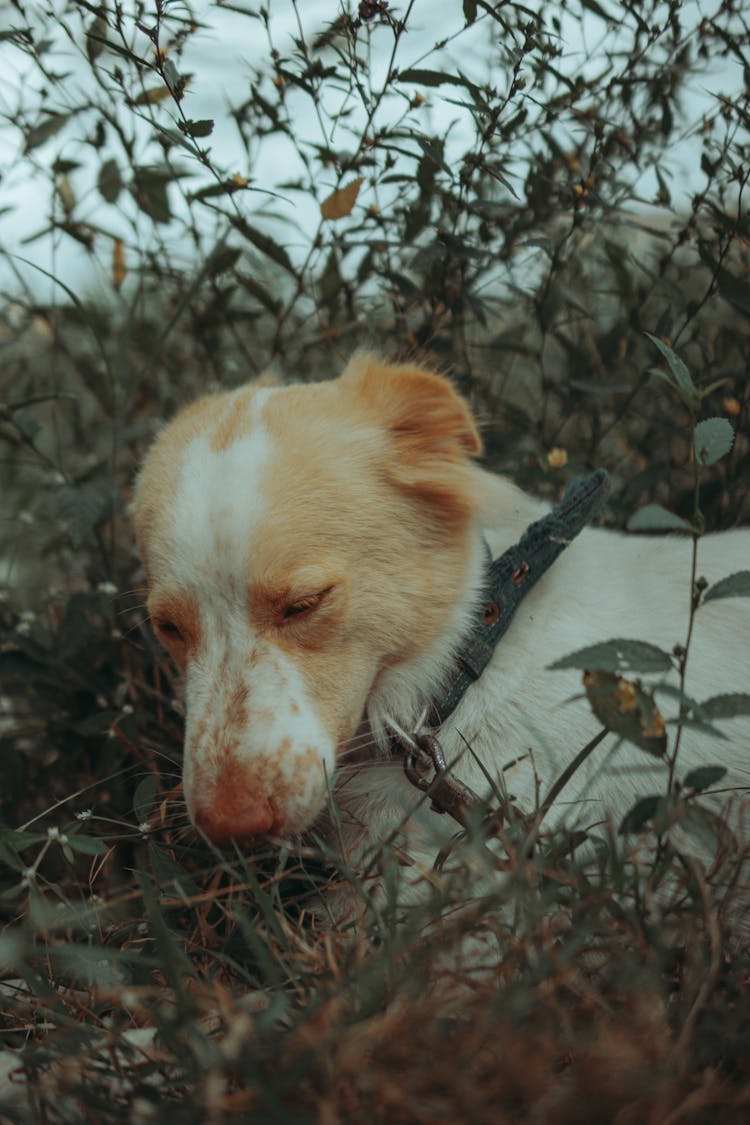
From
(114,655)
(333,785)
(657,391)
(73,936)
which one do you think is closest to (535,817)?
(333,785)

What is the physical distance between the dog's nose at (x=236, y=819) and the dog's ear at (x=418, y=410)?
899mm

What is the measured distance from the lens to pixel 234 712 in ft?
5.55

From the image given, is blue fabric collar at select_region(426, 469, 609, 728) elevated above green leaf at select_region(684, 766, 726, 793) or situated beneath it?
elevated above

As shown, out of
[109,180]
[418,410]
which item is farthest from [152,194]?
[418,410]

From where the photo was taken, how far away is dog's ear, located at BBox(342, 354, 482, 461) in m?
2.02

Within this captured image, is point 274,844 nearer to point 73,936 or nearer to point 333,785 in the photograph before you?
point 333,785

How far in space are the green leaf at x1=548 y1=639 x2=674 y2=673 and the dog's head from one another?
619 millimetres

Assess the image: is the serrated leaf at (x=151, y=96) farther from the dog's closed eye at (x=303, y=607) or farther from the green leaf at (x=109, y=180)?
the dog's closed eye at (x=303, y=607)

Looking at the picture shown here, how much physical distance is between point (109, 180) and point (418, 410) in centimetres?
140

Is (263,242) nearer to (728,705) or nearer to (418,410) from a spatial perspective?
(418,410)

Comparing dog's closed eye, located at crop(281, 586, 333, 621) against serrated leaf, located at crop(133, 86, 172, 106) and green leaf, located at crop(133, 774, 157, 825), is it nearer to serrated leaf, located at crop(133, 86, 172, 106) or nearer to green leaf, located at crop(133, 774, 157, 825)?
green leaf, located at crop(133, 774, 157, 825)

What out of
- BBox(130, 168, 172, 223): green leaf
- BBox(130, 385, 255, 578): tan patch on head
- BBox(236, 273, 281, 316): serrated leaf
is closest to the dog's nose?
BBox(130, 385, 255, 578): tan patch on head

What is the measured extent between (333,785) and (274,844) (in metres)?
0.19

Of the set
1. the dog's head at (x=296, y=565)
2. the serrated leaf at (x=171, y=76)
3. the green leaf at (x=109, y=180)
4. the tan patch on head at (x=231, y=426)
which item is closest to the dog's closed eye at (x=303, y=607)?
the dog's head at (x=296, y=565)
